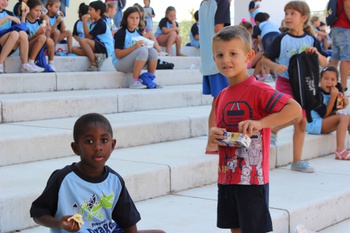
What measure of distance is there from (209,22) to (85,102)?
1.68 meters

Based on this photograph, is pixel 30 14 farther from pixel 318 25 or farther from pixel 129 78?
pixel 318 25

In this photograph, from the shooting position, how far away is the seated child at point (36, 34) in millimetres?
7789

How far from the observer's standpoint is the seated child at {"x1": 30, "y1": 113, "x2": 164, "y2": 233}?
8.83ft

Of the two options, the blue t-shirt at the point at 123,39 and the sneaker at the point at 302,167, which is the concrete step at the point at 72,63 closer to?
the blue t-shirt at the point at 123,39

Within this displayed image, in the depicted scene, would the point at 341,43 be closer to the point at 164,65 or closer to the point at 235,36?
the point at 164,65

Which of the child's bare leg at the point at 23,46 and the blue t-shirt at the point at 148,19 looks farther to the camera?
the blue t-shirt at the point at 148,19

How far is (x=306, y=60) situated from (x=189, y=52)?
7.49 m

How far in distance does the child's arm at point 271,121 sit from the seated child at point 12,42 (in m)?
5.05

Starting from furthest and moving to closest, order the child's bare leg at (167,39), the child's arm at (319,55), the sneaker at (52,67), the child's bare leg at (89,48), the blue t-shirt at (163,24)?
the blue t-shirt at (163,24) → the child's bare leg at (167,39) → the child's bare leg at (89,48) → the sneaker at (52,67) → the child's arm at (319,55)

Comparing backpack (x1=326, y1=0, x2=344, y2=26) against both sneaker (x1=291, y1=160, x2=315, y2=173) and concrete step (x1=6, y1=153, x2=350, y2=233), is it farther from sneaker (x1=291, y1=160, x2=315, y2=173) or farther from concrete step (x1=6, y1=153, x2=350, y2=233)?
concrete step (x1=6, y1=153, x2=350, y2=233)

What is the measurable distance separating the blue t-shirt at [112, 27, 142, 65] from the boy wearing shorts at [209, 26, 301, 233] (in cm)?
545

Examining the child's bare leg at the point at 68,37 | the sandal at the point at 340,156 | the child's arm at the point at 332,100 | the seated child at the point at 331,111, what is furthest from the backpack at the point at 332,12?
the child's bare leg at the point at 68,37

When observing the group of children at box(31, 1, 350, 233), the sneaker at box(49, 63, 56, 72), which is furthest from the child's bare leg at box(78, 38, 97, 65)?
the group of children at box(31, 1, 350, 233)

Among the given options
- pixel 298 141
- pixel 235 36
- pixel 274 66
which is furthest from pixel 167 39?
pixel 235 36
